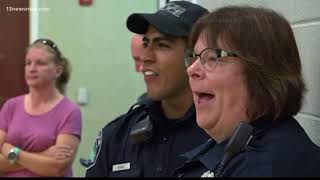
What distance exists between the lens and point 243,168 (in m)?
0.73

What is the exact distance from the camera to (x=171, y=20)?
120cm

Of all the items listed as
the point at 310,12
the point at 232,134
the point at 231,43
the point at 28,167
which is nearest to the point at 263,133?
the point at 232,134

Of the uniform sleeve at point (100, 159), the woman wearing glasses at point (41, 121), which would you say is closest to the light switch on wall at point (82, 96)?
the woman wearing glasses at point (41, 121)

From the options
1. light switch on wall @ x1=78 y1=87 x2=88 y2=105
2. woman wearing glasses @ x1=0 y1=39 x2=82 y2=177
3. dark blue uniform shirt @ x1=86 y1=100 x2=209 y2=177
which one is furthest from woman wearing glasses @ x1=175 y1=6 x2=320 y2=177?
light switch on wall @ x1=78 y1=87 x2=88 y2=105

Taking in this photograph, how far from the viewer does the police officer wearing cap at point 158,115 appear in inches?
44.3

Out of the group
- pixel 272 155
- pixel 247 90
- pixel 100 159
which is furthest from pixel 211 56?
pixel 100 159

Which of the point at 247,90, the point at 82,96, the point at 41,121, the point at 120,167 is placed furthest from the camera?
the point at 82,96

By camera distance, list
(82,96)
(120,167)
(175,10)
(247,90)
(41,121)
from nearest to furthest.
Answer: (247,90)
(120,167)
(175,10)
(41,121)
(82,96)

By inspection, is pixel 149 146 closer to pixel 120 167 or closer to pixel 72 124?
pixel 120 167

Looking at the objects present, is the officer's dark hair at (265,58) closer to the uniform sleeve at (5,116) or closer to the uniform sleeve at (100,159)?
the uniform sleeve at (100,159)

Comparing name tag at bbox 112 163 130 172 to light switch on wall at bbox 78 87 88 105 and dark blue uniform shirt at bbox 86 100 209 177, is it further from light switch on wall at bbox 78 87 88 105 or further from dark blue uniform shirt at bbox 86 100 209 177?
light switch on wall at bbox 78 87 88 105

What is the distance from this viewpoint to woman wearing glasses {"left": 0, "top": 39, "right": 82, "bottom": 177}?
1.69 metres

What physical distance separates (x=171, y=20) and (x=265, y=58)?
42 centimetres

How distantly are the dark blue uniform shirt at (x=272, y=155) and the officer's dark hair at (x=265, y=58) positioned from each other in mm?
31
